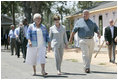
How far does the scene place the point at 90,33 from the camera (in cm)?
1087

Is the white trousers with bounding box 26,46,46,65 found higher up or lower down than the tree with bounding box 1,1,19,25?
lower down

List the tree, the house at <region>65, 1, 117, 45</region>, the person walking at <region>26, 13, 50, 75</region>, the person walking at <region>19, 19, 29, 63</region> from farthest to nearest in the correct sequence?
the tree, the house at <region>65, 1, 117, 45</region>, the person walking at <region>19, 19, 29, 63</region>, the person walking at <region>26, 13, 50, 75</region>

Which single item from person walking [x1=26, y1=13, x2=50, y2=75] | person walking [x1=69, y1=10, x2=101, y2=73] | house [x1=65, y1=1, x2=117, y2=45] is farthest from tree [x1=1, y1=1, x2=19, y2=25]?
person walking [x1=26, y1=13, x2=50, y2=75]

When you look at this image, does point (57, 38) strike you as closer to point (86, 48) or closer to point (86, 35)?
point (86, 35)

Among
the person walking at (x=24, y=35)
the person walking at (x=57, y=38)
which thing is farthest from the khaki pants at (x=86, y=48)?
the person walking at (x=24, y=35)

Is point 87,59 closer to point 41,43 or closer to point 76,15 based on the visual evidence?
point 41,43

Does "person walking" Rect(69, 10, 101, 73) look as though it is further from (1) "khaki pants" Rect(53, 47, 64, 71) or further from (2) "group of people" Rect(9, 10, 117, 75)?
(1) "khaki pants" Rect(53, 47, 64, 71)

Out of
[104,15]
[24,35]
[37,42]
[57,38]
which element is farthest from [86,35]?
[104,15]

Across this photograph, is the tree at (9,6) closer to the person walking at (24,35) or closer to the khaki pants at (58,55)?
the person walking at (24,35)

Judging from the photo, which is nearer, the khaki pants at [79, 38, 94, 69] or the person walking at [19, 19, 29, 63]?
the khaki pants at [79, 38, 94, 69]

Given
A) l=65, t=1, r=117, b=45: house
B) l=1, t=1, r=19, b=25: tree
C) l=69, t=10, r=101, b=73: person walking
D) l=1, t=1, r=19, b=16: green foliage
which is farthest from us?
l=1, t=1, r=19, b=16: green foliage

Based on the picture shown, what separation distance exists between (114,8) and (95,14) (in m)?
4.26

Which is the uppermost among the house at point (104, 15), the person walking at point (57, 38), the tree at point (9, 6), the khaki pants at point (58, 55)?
the tree at point (9, 6)

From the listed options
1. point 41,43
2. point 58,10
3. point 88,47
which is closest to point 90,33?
point 88,47
